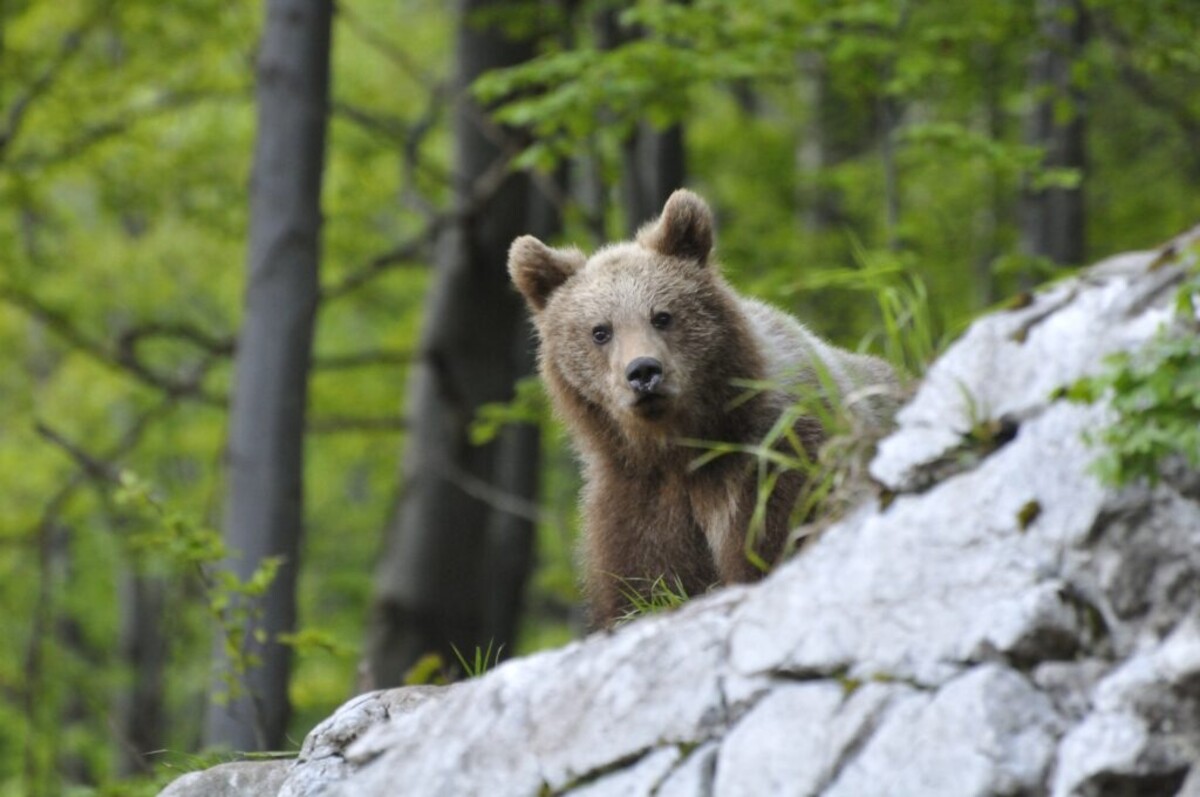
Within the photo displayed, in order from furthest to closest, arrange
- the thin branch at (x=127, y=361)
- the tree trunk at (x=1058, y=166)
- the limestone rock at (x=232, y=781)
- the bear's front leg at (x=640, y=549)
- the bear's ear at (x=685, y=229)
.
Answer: the tree trunk at (x=1058, y=166) < the thin branch at (x=127, y=361) < the bear's ear at (x=685, y=229) < the bear's front leg at (x=640, y=549) < the limestone rock at (x=232, y=781)

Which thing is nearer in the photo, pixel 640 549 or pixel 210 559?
pixel 640 549

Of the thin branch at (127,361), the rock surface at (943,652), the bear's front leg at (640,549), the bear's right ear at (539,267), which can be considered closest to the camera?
the rock surface at (943,652)

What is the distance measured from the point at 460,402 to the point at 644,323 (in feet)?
23.7

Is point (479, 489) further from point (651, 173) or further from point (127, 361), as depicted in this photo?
point (651, 173)

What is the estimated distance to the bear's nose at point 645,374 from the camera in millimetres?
6180

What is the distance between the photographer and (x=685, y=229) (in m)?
6.88

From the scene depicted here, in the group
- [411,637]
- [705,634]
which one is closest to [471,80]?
[411,637]

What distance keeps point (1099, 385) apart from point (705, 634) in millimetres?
1176

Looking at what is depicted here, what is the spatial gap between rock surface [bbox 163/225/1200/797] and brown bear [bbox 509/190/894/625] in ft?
5.38

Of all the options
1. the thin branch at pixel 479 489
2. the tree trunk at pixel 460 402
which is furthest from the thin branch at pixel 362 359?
the thin branch at pixel 479 489

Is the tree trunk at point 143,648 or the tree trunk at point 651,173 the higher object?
the tree trunk at point 651,173

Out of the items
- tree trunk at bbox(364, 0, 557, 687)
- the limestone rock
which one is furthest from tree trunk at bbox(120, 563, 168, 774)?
the limestone rock

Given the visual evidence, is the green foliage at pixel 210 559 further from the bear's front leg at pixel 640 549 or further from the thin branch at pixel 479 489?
the thin branch at pixel 479 489

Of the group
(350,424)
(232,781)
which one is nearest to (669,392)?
(232,781)
